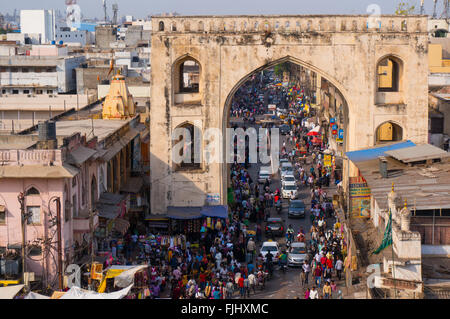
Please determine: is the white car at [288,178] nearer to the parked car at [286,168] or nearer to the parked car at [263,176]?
the parked car at [286,168]

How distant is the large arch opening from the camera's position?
30.4 metres

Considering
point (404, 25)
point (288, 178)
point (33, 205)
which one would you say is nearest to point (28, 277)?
point (33, 205)

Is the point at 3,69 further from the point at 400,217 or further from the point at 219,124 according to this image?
the point at 400,217

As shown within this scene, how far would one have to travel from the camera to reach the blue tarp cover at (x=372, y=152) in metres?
26.2

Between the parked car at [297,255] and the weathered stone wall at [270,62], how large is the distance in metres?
4.84

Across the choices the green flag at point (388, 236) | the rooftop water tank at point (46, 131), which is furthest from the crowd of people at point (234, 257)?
the rooftop water tank at point (46, 131)

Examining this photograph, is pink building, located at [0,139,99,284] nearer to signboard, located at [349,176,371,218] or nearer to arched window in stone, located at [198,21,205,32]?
signboard, located at [349,176,371,218]

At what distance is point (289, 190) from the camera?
109 ft

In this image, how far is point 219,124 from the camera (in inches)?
1128

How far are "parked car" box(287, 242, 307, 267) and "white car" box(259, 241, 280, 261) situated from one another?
0.38 m

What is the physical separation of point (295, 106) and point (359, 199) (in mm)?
38970
